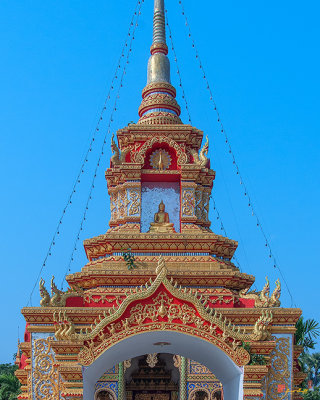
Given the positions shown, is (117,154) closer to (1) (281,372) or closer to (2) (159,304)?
(2) (159,304)

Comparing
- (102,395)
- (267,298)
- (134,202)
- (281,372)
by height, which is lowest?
(281,372)

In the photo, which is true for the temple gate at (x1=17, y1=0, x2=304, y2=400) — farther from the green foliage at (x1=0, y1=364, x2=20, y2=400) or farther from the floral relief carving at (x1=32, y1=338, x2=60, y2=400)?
the green foliage at (x1=0, y1=364, x2=20, y2=400)

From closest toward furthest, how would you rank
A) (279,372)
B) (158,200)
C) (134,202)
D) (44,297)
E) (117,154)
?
(279,372)
(44,297)
(134,202)
(158,200)
(117,154)

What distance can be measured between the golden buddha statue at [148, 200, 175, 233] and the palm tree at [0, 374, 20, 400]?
13.5 metres

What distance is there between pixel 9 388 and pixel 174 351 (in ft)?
50.6

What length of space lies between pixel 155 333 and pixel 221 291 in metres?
3.77

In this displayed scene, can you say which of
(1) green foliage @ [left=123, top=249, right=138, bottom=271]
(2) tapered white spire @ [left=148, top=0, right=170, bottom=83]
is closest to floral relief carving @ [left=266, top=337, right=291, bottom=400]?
(1) green foliage @ [left=123, top=249, right=138, bottom=271]

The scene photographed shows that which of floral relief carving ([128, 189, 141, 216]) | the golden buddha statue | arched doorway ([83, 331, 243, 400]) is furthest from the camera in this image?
floral relief carving ([128, 189, 141, 216])

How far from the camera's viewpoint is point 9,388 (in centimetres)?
3088

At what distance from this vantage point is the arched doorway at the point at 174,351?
16547 millimetres

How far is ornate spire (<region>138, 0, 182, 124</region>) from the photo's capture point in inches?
992

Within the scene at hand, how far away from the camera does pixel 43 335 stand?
1827 centimetres

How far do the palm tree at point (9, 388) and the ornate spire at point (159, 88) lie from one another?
52.0ft

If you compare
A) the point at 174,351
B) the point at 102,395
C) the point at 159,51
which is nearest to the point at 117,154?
the point at 159,51
